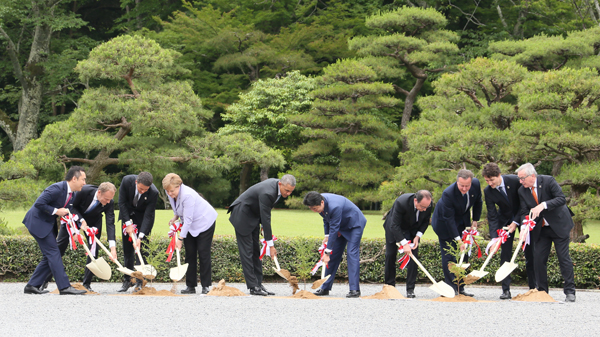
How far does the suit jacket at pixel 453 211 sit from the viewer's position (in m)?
5.86

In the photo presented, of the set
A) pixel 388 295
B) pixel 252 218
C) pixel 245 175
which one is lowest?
pixel 245 175

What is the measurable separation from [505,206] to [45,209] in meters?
4.84

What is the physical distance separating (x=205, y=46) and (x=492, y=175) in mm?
17017

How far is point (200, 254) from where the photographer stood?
5.98 meters

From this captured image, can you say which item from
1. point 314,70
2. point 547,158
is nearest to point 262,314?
point 547,158

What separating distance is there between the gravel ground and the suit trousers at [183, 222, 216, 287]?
1.36 feet

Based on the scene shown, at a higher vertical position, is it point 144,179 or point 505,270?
point 144,179

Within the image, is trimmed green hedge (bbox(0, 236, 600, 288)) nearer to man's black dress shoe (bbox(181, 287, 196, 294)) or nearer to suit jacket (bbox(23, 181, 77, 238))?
man's black dress shoe (bbox(181, 287, 196, 294))

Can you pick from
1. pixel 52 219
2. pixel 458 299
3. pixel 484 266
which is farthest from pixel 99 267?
pixel 484 266

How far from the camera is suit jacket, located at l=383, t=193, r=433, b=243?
5.79 meters

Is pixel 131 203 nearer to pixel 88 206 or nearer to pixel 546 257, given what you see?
pixel 88 206

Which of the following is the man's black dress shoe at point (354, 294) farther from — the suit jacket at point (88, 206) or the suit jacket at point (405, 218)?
the suit jacket at point (88, 206)

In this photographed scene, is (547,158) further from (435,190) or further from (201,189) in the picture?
(201,189)

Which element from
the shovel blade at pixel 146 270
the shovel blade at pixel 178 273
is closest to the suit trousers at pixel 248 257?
the shovel blade at pixel 178 273
